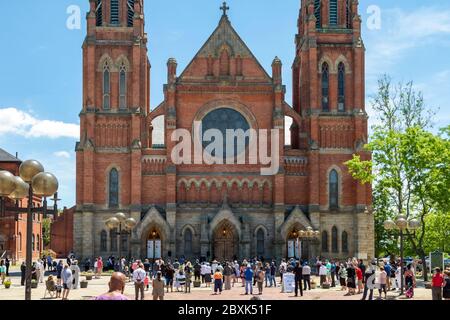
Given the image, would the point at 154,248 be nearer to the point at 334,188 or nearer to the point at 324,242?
the point at 324,242

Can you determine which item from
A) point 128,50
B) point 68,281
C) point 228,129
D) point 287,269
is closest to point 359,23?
point 228,129

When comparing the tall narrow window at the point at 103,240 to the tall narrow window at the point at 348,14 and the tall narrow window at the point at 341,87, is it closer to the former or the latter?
the tall narrow window at the point at 341,87

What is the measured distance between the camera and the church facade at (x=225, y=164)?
59.6 m

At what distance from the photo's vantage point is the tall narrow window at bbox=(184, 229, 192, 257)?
59.8m

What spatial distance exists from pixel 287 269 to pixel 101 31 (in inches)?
1252

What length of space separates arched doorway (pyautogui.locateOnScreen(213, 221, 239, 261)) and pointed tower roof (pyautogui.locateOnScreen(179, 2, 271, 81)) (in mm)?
13627

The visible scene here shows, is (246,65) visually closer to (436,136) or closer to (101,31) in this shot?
(101,31)

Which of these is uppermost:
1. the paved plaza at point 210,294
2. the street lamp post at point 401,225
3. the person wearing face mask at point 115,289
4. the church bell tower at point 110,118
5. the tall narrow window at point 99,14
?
the tall narrow window at point 99,14

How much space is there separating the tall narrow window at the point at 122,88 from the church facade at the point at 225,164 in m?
0.09

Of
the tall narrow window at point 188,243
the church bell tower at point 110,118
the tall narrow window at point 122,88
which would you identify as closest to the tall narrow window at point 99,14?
the church bell tower at point 110,118

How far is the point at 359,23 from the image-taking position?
62.6m

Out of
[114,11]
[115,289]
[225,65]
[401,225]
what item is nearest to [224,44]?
[225,65]

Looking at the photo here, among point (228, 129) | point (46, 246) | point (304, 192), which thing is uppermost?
point (228, 129)
